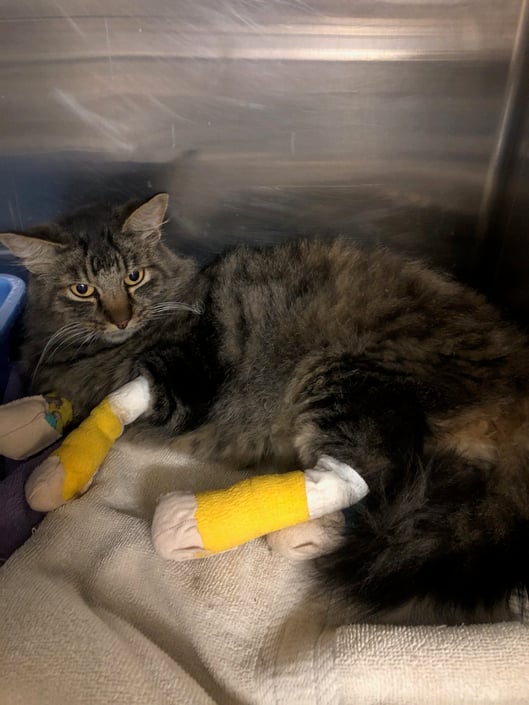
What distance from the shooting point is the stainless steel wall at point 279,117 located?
175cm

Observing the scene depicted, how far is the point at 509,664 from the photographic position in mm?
1122

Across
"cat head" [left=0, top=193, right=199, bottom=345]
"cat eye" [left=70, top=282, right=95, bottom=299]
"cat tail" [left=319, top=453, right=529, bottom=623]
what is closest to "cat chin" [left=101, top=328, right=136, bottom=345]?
"cat head" [left=0, top=193, right=199, bottom=345]

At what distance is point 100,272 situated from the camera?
1641mm

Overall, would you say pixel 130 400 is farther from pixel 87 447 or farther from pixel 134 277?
pixel 134 277

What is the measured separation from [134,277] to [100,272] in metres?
0.10

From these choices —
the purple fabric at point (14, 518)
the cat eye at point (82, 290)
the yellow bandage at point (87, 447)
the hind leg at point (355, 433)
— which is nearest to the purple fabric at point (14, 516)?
the purple fabric at point (14, 518)

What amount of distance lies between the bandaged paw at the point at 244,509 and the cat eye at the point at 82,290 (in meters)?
0.63

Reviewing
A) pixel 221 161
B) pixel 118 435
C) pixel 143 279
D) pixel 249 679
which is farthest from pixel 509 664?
pixel 221 161

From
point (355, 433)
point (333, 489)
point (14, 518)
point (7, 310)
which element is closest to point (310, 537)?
point (333, 489)

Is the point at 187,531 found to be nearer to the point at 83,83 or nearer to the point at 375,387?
the point at 375,387

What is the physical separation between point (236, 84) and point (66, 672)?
1588 millimetres

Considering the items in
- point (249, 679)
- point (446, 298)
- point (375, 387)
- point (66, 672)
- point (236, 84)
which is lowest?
point (249, 679)

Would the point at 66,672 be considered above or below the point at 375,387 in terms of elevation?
below

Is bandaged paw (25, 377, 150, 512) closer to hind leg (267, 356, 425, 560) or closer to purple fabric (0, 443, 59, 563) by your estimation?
purple fabric (0, 443, 59, 563)
